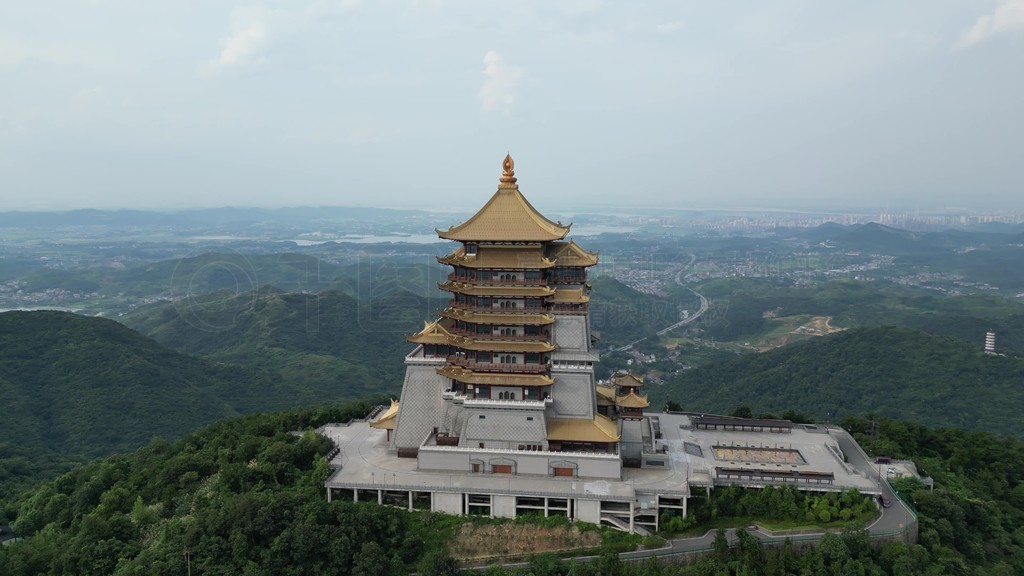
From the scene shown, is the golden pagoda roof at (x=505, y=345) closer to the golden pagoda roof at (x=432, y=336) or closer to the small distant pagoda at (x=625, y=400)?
the golden pagoda roof at (x=432, y=336)

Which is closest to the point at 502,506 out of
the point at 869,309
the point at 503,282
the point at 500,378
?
the point at 500,378

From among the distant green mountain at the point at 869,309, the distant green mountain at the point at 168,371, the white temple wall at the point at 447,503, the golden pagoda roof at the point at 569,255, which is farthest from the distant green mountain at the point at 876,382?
the white temple wall at the point at 447,503

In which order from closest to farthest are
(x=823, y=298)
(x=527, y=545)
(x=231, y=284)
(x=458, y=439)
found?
1. (x=527, y=545)
2. (x=458, y=439)
3. (x=823, y=298)
4. (x=231, y=284)

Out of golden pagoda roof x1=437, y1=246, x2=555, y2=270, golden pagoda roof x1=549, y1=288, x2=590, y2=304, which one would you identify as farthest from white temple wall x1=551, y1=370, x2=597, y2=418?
golden pagoda roof x1=437, y1=246, x2=555, y2=270

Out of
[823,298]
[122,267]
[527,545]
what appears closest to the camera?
[527,545]

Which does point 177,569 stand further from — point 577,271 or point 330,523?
point 577,271

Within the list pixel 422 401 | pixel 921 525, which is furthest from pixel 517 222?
pixel 921 525
